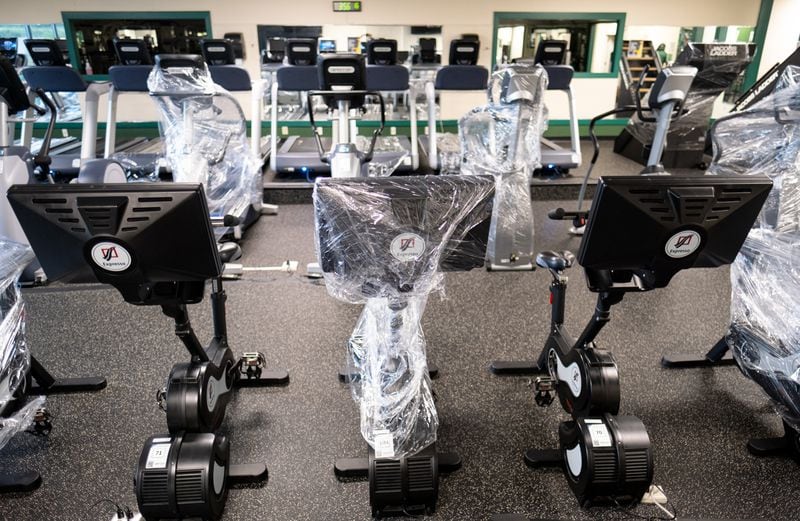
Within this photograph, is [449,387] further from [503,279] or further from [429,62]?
[429,62]

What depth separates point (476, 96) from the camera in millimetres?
7355

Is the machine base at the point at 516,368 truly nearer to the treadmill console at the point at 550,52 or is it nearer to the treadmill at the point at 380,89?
the treadmill at the point at 380,89

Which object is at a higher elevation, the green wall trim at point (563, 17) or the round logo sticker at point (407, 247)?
the green wall trim at point (563, 17)

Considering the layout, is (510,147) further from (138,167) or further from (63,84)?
(63,84)

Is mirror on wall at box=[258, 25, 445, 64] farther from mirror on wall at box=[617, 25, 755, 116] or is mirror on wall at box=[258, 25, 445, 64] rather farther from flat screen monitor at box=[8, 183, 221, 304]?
flat screen monitor at box=[8, 183, 221, 304]

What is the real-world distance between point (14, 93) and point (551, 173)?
5.01m

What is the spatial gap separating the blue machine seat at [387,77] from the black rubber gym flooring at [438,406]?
104 inches

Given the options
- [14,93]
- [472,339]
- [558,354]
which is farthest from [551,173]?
[14,93]

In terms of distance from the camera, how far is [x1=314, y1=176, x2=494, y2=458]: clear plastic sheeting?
4.76 feet

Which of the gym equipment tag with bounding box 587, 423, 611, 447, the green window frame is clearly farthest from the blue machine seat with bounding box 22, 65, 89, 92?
the gym equipment tag with bounding box 587, 423, 611, 447

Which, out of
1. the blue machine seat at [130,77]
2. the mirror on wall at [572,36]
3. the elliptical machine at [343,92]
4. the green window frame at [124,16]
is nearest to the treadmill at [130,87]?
the blue machine seat at [130,77]

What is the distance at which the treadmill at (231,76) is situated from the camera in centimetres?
502

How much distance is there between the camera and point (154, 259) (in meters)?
1.40

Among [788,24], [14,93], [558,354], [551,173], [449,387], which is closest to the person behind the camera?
[558,354]
